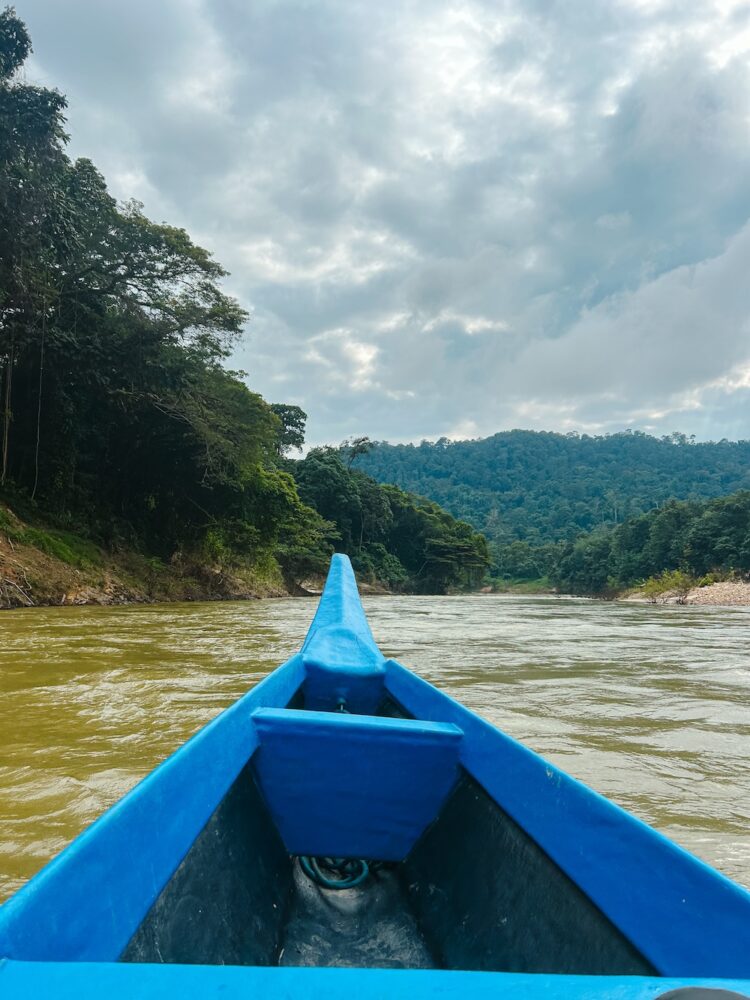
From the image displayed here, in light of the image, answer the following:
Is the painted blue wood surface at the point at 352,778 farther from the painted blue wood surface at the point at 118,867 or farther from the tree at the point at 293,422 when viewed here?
the tree at the point at 293,422

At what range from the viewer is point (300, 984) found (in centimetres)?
63

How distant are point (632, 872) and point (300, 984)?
586 mm

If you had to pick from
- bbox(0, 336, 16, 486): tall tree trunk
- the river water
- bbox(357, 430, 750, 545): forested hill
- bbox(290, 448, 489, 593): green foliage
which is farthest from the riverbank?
bbox(357, 430, 750, 545): forested hill

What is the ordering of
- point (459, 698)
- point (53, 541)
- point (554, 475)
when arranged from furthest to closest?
point (554, 475) < point (53, 541) < point (459, 698)

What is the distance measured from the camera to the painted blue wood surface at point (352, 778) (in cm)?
155

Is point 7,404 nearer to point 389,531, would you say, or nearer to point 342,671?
point 342,671

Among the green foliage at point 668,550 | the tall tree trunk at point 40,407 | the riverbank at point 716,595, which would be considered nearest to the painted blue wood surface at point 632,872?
the tall tree trunk at point 40,407

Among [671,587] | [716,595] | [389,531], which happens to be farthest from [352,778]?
[389,531]

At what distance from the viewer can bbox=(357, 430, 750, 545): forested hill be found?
82.7 meters

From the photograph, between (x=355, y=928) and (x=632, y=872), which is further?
(x=355, y=928)

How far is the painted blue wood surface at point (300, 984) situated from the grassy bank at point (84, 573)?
1081 centimetres

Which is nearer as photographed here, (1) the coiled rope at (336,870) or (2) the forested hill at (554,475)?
(1) the coiled rope at (336,870)

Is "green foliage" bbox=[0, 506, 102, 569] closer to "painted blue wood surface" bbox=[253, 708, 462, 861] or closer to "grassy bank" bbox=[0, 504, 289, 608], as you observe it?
"grassy bank" bbox=[0, 504, 289, 608]

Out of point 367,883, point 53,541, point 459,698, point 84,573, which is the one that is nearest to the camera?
point 367,883
